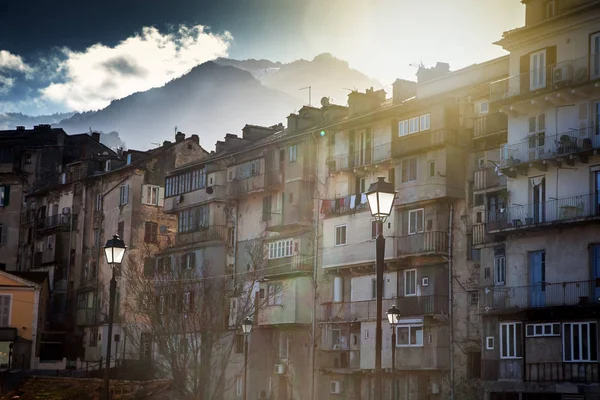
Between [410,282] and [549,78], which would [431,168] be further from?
[549,78]

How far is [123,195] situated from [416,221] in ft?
131

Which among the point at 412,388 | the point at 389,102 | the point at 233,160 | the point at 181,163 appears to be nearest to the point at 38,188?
the point at 181,163

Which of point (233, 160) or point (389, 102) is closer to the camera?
point (389, 102)

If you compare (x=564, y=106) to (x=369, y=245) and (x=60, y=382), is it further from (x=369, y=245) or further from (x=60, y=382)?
(x=60, y=382)

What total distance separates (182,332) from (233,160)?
68.5ft

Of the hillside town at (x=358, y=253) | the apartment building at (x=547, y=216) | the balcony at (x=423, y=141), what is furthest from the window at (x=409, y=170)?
the apartment building at (x=547, y=216)

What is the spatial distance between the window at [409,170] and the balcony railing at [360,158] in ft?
5.40

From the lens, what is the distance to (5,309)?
90875 mm

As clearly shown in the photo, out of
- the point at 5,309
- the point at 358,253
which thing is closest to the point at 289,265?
the point at 358,253

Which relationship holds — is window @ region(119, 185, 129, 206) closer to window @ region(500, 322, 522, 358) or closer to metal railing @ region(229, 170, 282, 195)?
metal railing @ region(229, 170, 282, 195)

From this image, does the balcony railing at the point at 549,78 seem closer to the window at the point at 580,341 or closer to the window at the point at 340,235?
the window at the point at 580,341

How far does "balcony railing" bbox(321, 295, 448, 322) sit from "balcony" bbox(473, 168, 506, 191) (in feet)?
21.8

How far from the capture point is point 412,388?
6003 cm

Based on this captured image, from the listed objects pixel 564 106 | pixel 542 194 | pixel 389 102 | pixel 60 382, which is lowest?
pixel 60 382
